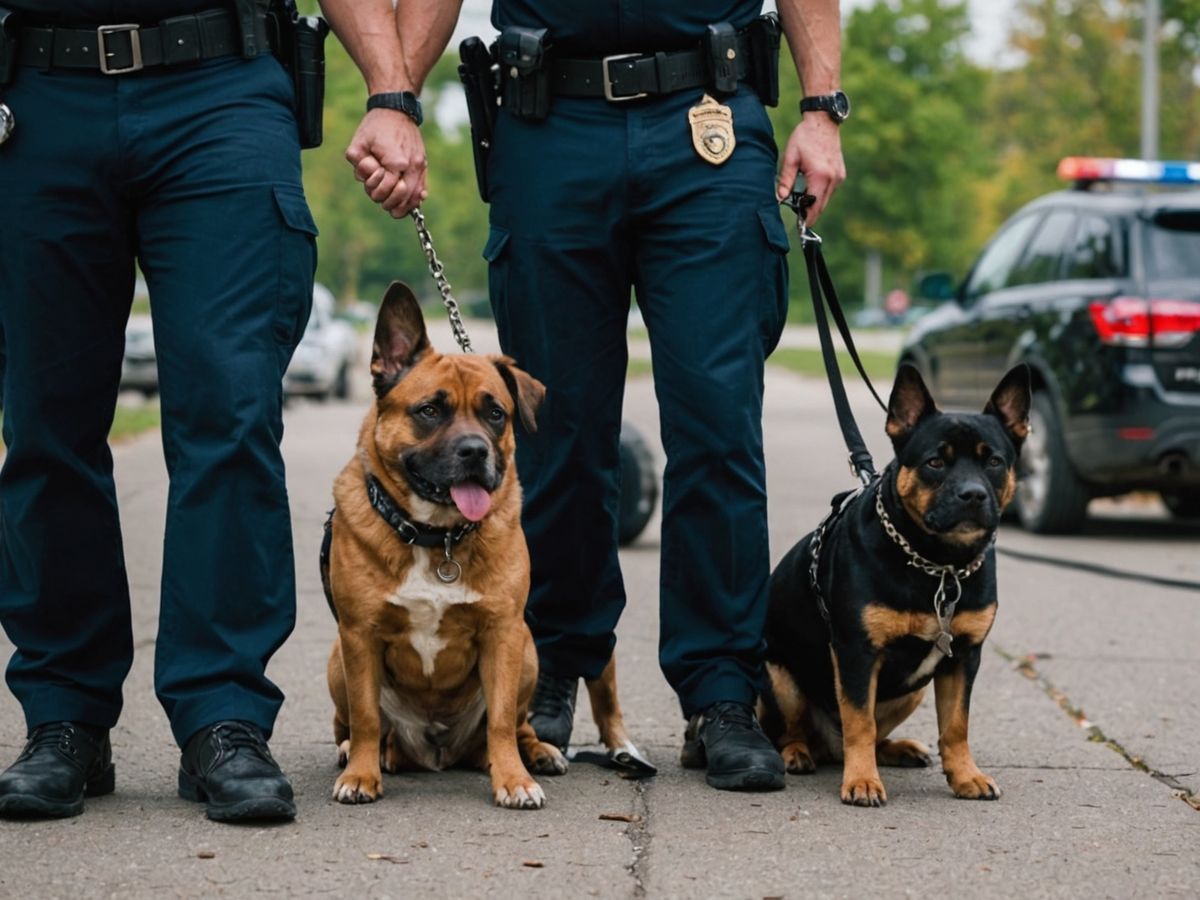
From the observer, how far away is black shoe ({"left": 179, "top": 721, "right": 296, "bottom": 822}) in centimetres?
364

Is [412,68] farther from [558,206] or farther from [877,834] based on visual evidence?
[877,834]

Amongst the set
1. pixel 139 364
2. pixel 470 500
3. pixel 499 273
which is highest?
pixel 499 273

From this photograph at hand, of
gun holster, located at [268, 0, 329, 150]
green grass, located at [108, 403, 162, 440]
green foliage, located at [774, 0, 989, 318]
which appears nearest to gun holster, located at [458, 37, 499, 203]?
gun holster, located at [268, 0, 329, 150]

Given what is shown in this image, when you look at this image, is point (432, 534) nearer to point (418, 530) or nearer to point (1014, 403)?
point (418, 530)

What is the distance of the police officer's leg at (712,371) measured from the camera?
4254 millimetres

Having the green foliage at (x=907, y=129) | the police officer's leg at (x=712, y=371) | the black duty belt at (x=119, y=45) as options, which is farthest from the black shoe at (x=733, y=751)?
the green foliage at (x=907, y=129)

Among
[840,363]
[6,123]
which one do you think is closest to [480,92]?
[6,123]

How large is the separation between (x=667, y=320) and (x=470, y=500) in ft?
2.29

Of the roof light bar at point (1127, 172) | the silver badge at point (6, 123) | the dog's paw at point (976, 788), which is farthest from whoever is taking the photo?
the roof light bar at point (1127, 172)

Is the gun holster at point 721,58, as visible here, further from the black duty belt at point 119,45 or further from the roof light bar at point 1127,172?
the roof light bar at point 1127,172

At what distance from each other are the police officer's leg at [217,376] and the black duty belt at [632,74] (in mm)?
799

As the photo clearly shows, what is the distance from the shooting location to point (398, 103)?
163 inches

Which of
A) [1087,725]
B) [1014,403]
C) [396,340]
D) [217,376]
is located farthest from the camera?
[1087,725]

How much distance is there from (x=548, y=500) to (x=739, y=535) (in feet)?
1.63
